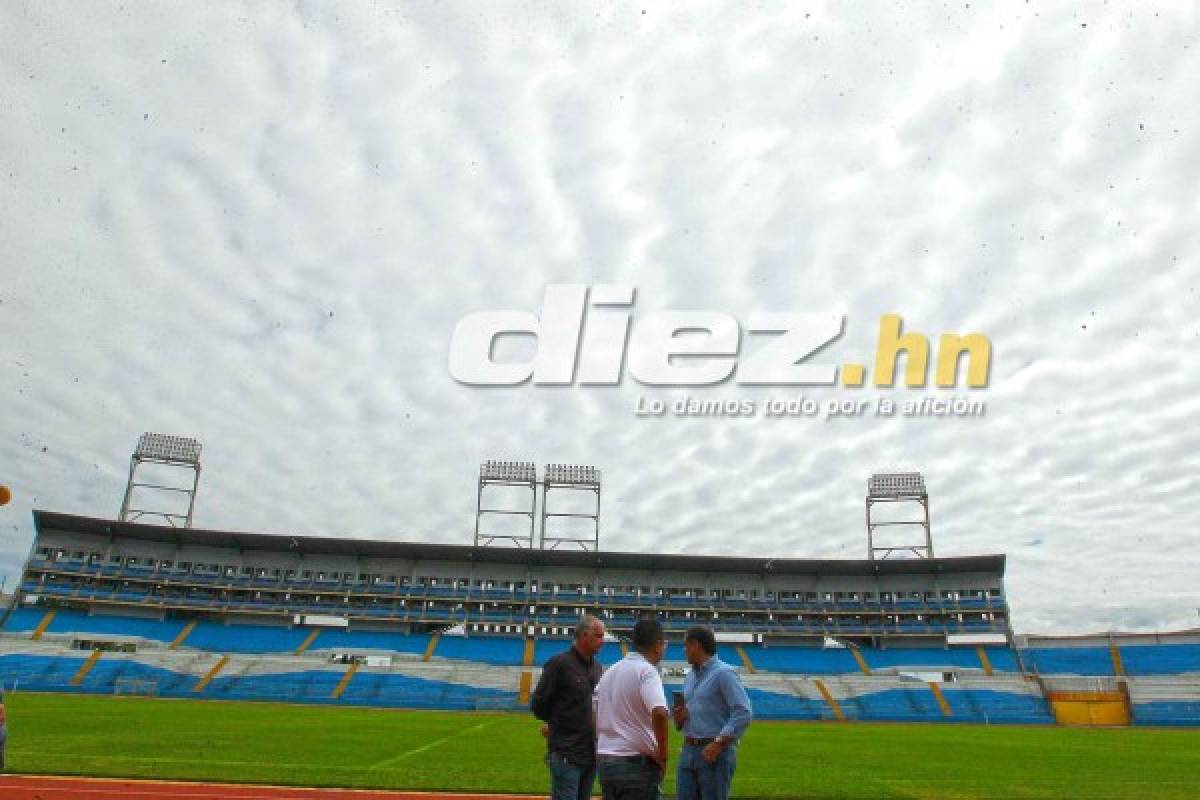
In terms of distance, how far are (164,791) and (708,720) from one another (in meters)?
10.0

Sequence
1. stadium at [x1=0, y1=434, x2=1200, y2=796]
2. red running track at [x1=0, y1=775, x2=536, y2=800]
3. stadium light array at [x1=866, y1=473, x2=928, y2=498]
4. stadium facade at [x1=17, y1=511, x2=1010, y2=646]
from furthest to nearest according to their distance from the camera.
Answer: stadium light array at [x1=866, y1=473, x2=928, y2=498]
stadium facade at [x1=17, y1=511, x2=1010, y2=646]
stadium at [x1=0, y1=434, x2=1200, y2=796]
red running track at [x1=0, y1=775, x2=536, y2=800]

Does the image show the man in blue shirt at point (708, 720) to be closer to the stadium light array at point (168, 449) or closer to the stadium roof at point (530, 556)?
the stadium roof at point (530, 556)

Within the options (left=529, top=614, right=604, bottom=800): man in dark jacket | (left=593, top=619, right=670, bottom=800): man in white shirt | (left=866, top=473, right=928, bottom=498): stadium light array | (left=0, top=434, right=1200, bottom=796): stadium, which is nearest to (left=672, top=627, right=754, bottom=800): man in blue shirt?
(left=593, top=619, right=670, bottom=800): man in white shirt

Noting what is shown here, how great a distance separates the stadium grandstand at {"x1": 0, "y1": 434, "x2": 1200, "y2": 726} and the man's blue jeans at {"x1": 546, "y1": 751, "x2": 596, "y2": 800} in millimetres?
41302

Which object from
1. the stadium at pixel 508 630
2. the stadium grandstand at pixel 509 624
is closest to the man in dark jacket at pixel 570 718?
the stadium at pixel 508 630

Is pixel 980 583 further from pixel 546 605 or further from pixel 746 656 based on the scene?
pixel 546 605

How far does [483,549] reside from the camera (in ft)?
205

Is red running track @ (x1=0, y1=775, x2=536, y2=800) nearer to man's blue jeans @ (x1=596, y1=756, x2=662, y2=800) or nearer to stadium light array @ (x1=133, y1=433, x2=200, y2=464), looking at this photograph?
man's blue jeans @ (x1=596, y1=756, x2=662, y2=800)

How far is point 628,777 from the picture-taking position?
5062 millimetres

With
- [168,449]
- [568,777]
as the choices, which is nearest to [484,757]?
[568,777]

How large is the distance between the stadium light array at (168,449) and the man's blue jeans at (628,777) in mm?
69151

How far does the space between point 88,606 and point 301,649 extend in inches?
684

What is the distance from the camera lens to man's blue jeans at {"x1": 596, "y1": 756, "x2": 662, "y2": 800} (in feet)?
16.6

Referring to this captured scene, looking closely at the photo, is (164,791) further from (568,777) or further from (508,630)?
(508,630)
